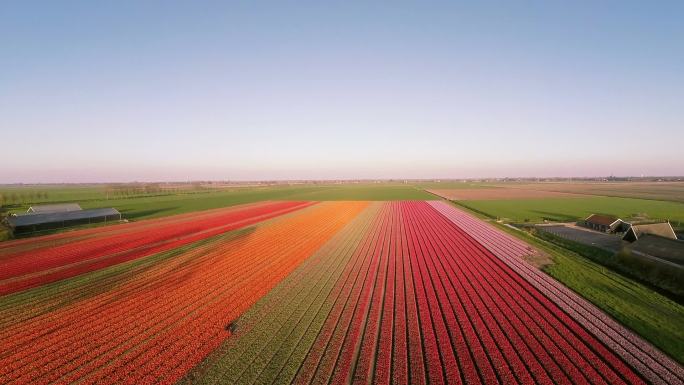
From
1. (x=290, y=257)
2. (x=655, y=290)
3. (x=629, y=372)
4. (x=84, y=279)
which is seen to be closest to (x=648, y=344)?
(x=629, y=372)

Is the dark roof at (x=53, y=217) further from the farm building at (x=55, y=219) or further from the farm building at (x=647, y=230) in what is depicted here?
the farm building at (x=647, y=230)

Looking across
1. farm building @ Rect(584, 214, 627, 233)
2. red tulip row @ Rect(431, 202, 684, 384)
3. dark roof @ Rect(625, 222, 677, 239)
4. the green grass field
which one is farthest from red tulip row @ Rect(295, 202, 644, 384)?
farm building @ Rect(584, 214, 627, 233)

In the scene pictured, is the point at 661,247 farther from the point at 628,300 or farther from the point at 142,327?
the point at 142,327

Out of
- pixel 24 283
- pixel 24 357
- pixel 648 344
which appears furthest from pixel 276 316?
pixel 24 283

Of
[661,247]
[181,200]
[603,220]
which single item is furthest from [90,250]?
[181,200]

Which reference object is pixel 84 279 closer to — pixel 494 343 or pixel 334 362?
pixel 334 362

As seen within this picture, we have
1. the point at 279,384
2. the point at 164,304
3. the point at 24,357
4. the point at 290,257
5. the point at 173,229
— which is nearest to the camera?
the point at 279,384

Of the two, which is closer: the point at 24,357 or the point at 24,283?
the point at 24,357

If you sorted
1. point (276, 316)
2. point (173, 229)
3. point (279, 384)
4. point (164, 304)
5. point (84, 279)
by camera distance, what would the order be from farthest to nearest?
point (173, 229)
point (84, 279)
point (164, 304)
point (276, 316)
point (279, 384)
